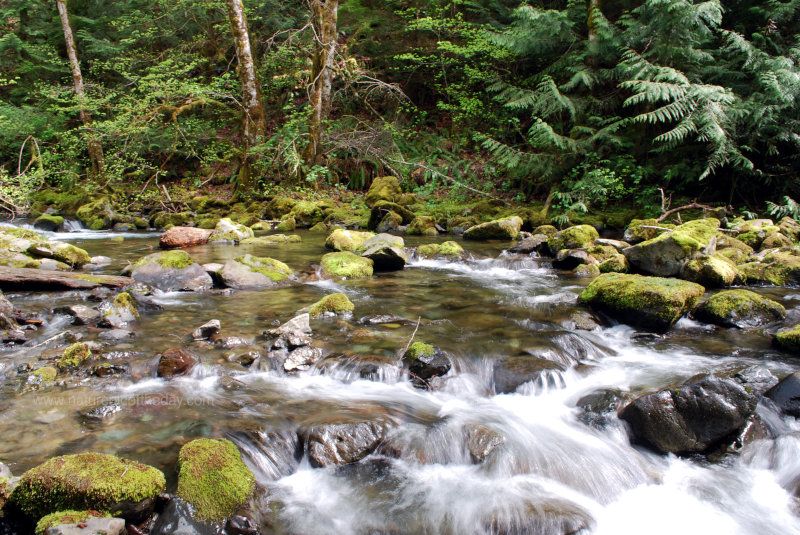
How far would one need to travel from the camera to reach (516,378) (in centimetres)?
424

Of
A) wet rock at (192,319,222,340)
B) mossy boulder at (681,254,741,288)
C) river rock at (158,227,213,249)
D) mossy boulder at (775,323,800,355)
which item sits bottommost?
river rock at (158,227,213,249)

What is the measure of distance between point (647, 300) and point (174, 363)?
16.5 ft

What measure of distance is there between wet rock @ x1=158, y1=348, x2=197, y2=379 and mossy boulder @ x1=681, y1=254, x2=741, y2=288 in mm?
6888

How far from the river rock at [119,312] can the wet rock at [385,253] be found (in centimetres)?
392

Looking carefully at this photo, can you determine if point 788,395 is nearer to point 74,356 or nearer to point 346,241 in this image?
point 74,356

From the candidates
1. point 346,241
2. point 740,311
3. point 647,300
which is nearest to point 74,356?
point 346,241

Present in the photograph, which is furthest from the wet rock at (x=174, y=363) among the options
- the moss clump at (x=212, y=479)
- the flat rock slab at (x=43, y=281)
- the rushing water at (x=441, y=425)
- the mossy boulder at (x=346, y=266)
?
the mossy boulder at (x=346, y=266)

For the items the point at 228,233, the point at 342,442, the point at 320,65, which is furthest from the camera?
the point at 320,65

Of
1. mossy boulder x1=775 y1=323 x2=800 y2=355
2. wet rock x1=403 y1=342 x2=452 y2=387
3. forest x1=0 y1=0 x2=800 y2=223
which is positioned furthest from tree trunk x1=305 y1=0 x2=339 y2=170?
mossy boulder x1=775 y1=323 x2=800 y2=355

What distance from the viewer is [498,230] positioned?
452 inches

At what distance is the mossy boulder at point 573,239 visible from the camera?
9.27 m

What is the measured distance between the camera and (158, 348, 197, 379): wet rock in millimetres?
3996

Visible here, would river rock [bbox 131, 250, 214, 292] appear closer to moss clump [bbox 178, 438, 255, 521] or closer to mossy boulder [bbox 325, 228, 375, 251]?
mossy boulder [bbox 325, 228, 375, 251]

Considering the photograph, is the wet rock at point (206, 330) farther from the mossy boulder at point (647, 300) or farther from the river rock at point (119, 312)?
the mossy boulder at point (647, 300)
